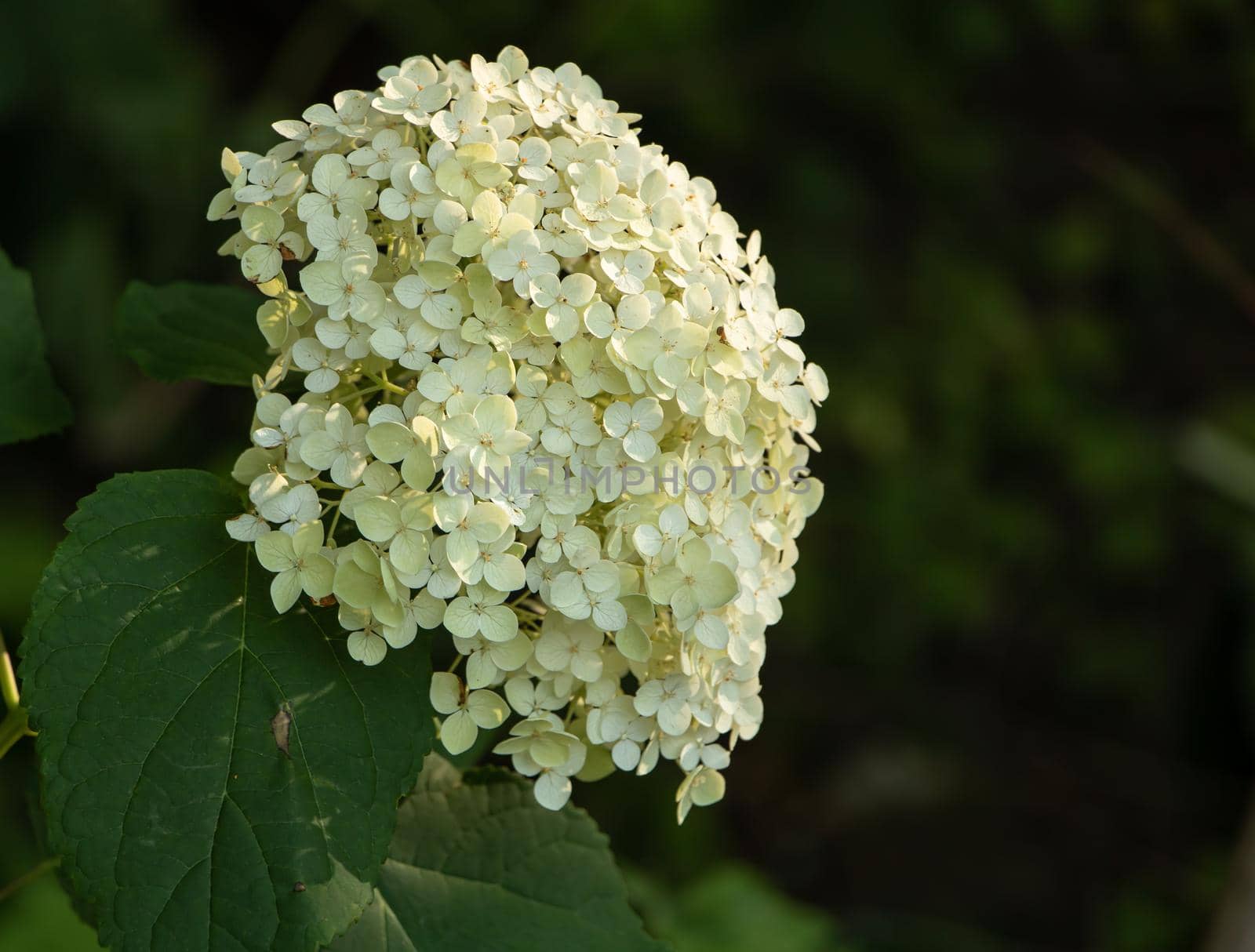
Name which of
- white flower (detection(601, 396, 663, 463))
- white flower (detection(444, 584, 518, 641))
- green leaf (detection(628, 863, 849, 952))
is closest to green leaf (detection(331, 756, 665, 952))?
white flower (detection(444, 584, 518, 641))

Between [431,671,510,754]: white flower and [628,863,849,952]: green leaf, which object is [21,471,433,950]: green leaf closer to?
[431,671,510,754]: white flower

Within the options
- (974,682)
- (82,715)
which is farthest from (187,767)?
(974,682)

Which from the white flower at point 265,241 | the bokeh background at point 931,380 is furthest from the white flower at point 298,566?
the bokeh background at point 931,380

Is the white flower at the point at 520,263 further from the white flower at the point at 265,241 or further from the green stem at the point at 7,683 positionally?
the green stem at the point at 7,683

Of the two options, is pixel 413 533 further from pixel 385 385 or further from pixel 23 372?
pixel 23 372

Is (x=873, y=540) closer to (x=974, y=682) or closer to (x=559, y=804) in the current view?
(x=974, y=682)
